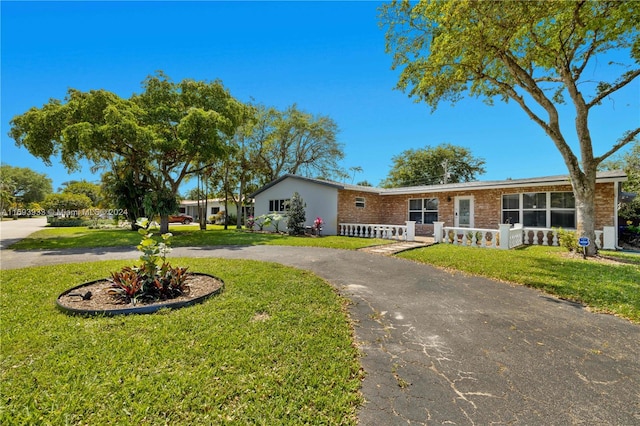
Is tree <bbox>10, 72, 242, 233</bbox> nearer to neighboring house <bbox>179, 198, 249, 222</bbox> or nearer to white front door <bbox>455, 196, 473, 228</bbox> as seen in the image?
white front door <bbox>455, 196, 473, 228</bbox>

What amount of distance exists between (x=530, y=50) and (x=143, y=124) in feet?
56.5

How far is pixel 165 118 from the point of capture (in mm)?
15156

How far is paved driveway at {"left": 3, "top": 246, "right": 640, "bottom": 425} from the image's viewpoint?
2252 millimetres

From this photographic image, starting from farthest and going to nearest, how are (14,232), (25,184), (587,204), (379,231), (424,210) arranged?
1. (25,184)
2. (14,232)
3. (424,210)
4. (379,231)
5. (587,204)

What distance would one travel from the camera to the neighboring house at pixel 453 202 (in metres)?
11.6

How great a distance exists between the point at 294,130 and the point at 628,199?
23.6 meters

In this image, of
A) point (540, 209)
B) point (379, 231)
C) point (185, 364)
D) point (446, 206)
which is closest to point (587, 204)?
point (540, 209)

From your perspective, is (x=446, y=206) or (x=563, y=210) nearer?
(x=563, y=210)

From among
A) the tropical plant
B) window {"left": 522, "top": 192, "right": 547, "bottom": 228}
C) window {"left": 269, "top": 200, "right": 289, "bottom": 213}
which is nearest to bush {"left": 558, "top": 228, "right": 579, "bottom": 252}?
window {"left": 522, "top": 192, "right": 547, "bottom": 228}

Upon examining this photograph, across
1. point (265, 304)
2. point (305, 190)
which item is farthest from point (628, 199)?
point (265, 304)

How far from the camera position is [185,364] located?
2.77m

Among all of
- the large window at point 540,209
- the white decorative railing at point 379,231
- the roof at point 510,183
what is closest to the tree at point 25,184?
the white decorative railing at point 379,231

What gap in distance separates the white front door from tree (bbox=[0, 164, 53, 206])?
70.6 m

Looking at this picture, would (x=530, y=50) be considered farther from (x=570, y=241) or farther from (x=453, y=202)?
(x=453, y=202)
